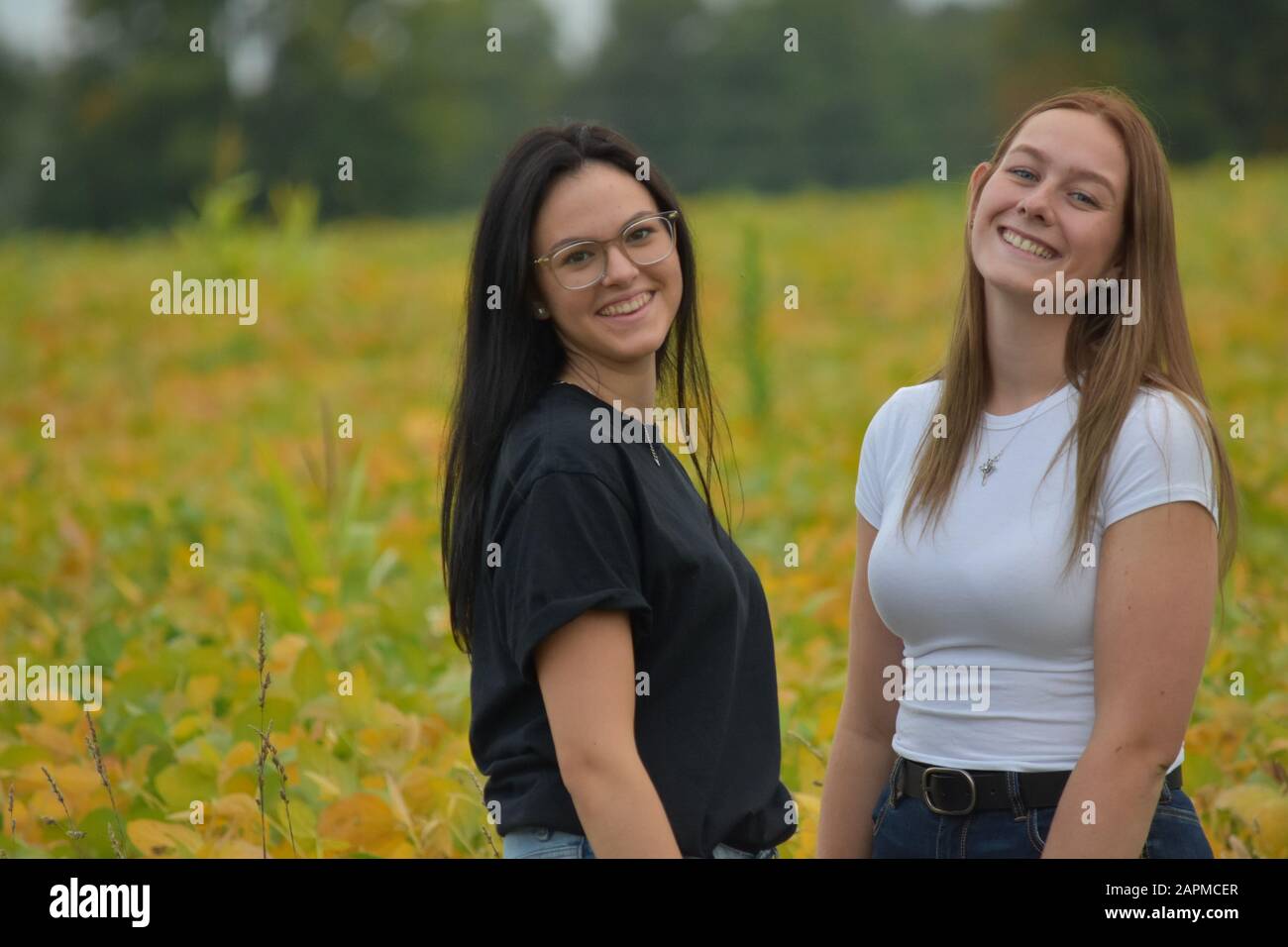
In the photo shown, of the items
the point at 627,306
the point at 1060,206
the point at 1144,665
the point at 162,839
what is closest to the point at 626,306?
the point at 627,306

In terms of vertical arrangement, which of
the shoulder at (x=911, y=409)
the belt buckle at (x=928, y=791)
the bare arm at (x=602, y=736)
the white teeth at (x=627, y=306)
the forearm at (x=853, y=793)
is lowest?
the forearm at (x=853, y=793)

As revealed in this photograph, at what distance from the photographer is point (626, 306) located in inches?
79.0

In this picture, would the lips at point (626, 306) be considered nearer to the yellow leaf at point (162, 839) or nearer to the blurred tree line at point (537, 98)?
the yellow leaf at point (162, 839)

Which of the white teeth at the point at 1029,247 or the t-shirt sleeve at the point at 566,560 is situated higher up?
the white teeth at the point at 1029,247

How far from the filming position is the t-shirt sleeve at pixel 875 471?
225 centimetres

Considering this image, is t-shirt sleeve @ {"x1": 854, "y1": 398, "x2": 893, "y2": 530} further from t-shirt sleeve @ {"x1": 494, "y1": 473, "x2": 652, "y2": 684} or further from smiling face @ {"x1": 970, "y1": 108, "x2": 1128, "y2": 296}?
t-shirt sleeve @ {"x1": 494, "y1": 473, "x2": 652, "y2": 684}

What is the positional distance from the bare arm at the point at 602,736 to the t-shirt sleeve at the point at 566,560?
31 mm

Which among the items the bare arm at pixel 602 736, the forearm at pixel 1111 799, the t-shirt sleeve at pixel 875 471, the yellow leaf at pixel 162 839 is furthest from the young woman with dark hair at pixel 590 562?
the yellow leaf at pixel 162 839

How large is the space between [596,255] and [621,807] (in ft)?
2.52

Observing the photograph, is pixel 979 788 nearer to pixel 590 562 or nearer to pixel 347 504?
pixel 590 562

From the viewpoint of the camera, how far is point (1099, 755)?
1840 millimetres

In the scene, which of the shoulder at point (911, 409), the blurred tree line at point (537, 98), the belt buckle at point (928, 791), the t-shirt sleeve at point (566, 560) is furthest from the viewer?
the blurred tree line at point (537, 98)

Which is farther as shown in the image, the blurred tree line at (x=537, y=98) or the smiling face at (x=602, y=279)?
the blurred tree line at (x=537, y=98)
